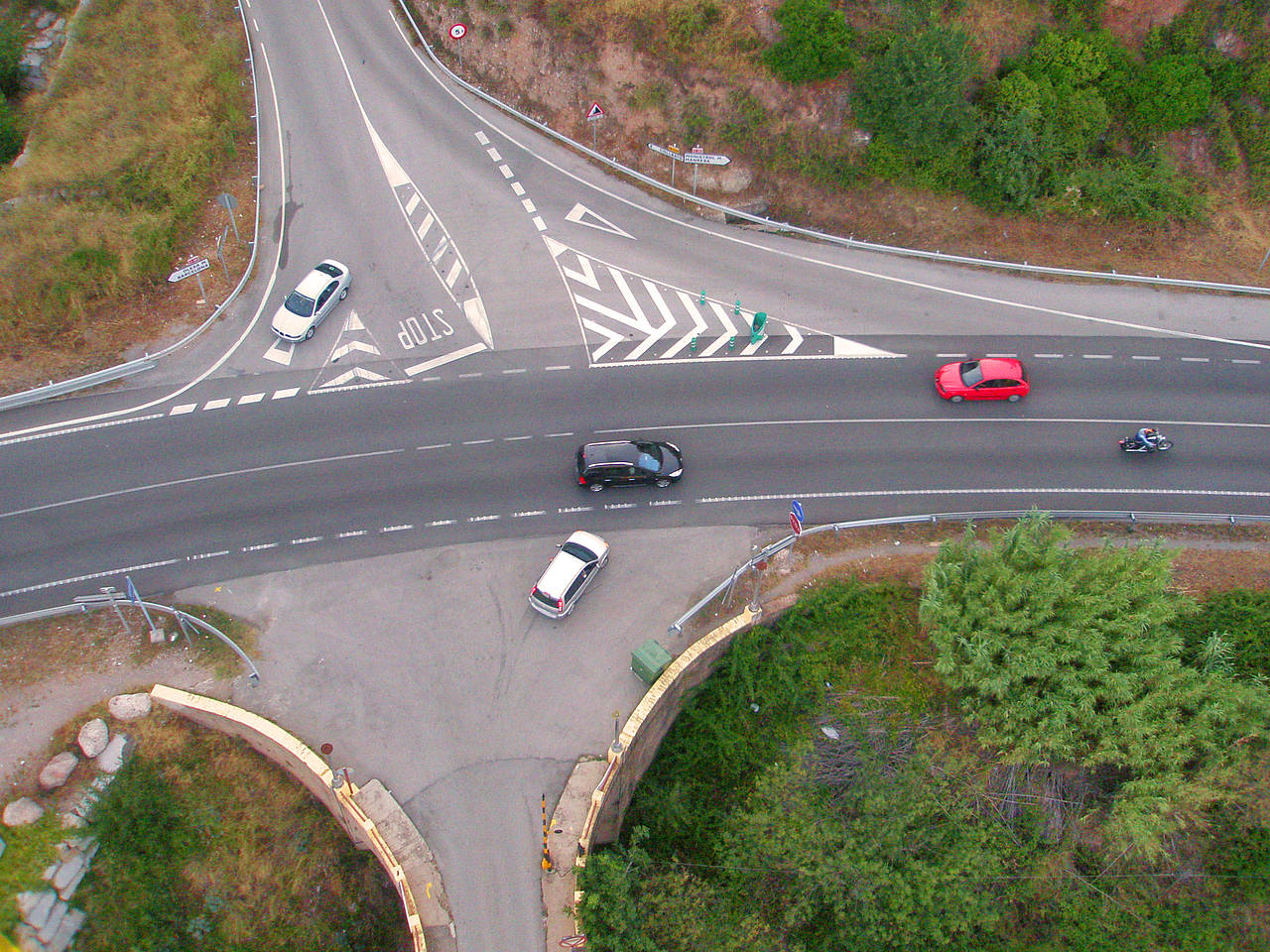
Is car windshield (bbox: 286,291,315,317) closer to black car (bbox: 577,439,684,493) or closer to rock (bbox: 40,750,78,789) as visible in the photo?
black car (bbox: 577,439,684,493)

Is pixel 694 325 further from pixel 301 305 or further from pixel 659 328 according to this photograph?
pixel 301 305

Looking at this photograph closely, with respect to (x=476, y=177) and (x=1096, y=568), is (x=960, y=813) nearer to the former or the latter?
(x=1096, y=568)

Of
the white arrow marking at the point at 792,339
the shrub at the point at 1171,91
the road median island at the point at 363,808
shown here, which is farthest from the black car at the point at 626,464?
the shrub at the point at 1171,91

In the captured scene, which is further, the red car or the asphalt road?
the red car

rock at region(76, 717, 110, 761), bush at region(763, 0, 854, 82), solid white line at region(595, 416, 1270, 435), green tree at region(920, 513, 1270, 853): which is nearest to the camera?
green tree at region(920, 513, 1270, 853)

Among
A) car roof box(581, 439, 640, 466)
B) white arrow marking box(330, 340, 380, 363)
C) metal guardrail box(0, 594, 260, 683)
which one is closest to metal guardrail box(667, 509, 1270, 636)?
car roof box(581, 439, 640, 466)

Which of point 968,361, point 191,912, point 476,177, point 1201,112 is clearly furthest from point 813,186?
point 191,912
